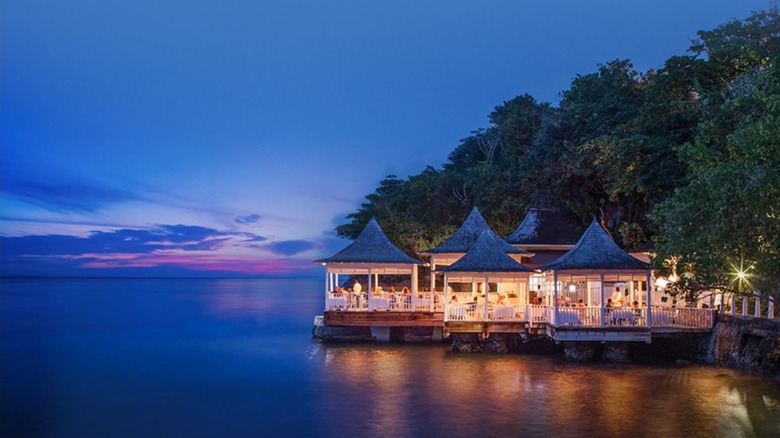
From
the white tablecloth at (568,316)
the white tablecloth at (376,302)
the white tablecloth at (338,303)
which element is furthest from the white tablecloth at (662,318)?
the white tablecloth at (338,303)

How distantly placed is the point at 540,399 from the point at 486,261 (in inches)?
265

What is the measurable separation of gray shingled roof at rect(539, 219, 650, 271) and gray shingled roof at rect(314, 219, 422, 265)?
6.35 metres

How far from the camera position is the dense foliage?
14.7 m

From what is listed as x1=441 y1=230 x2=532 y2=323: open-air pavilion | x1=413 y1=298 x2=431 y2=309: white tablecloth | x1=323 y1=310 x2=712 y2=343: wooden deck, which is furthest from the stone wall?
x1=413 y1=298 x2=431 y2=309: white tablecloth

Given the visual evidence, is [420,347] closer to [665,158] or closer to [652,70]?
[665,158]

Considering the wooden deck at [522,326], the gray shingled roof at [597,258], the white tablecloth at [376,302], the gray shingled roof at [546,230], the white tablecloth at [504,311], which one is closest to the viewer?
the wooden deck at [522,326]

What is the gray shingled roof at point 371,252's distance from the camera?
2561 cm

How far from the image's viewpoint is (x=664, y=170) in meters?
23.7

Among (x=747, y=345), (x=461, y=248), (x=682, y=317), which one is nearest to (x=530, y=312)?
(x=682, y=317)

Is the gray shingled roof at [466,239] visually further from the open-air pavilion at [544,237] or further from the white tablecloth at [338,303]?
the white tablecloth at [338,303]

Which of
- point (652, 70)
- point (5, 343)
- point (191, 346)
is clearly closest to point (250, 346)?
point (191, 346)

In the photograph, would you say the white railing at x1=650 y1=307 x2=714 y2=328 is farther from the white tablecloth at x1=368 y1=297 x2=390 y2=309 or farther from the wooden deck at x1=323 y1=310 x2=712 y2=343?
the white tablecloth at x1=368 y1=297 x2=390 y2=309

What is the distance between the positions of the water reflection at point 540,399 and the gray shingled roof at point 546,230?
783cm

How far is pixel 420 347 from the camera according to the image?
25.3 metres
